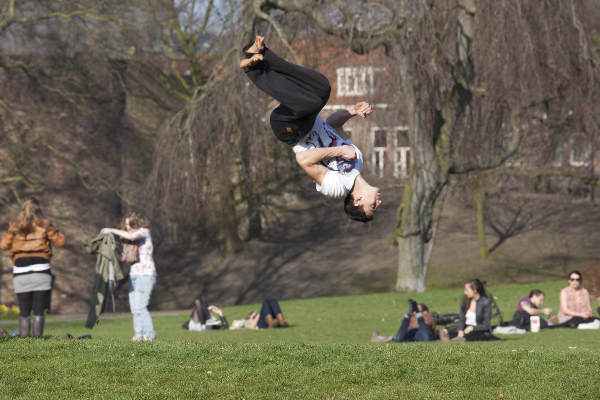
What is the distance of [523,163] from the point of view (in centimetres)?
2464

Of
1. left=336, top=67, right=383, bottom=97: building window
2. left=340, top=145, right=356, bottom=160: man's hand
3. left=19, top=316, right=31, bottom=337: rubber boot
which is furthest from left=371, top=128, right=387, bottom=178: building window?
left=340, top=145, right=356, bottom=160: man's hand

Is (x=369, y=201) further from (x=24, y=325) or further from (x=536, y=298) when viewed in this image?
(x=536, y=298)

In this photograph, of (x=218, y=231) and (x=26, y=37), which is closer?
(x=26, y=37)

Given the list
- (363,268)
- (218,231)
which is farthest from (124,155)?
(363,268)

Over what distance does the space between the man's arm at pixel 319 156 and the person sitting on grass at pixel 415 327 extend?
19.2 ft

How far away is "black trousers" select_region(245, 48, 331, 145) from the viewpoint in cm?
771

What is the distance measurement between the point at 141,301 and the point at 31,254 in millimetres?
1763

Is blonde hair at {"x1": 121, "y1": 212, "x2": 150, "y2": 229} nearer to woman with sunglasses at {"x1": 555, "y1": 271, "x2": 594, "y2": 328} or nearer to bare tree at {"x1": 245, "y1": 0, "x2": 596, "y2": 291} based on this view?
woman with sunglasses at {"x1": 555, "y1": 271, "x2": 594, "y2": 328}

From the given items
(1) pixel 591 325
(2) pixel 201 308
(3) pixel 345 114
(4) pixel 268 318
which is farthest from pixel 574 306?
(3) pixel 345 114

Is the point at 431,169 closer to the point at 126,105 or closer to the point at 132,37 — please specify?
the point at 132,37

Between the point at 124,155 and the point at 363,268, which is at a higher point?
the point at 124,155

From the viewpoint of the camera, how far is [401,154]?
24.3 m

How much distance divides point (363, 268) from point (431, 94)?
19.2m

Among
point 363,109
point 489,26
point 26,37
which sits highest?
point 26,37
